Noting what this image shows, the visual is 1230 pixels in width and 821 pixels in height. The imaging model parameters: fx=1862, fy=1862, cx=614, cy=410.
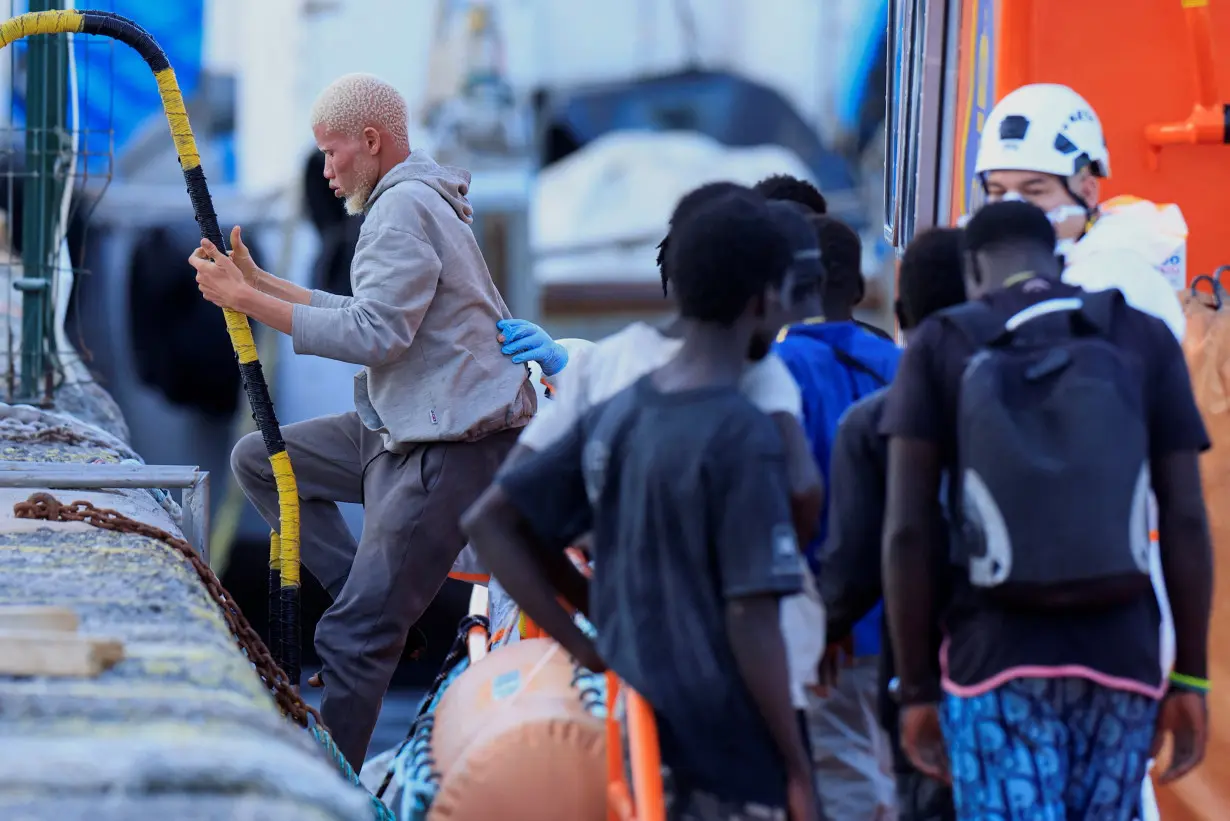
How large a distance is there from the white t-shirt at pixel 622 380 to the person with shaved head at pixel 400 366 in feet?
4.97

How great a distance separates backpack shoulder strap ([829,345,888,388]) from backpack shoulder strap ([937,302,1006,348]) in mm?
584

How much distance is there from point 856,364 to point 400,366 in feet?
5.09

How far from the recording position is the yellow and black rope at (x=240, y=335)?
5066 mm

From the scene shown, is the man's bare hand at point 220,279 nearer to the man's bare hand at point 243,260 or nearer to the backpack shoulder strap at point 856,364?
the man's bare hand at point 243,260

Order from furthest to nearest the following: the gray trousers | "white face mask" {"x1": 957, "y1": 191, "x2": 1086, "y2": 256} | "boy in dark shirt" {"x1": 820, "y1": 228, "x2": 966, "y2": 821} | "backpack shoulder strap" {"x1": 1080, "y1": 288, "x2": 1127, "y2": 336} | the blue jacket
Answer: the gray trousers, "white face mask" {"x1": 957, "y1": 191, "x2": 1086, "y2": 256}, the blue jacket, "boy in dark shirt" {"x1": 820, "y1": 228, "x2": 966, "y2": 821}, "backpack shoulder strap" {"x1": 1080, "y1": 288, "x2": 1127, "y2": 336}

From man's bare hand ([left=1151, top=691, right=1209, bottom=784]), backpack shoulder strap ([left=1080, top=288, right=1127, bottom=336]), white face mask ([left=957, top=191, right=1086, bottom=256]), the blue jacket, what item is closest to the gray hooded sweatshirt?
the blue jacket

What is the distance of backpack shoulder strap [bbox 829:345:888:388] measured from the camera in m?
3.87

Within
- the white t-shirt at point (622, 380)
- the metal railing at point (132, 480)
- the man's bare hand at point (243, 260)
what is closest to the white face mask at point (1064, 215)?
the white t-shirt at point (622, 380)

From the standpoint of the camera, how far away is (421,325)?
16.3 ft

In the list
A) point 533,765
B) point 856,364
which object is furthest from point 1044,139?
point 533,765

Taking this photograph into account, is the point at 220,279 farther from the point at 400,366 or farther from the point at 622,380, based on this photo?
the point at 622,380

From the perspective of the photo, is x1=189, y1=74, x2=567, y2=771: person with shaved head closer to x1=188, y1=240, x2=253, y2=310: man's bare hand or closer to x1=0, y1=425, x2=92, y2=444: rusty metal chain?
x1=188, y1=240, x2=253, y2=310: man's bare hand

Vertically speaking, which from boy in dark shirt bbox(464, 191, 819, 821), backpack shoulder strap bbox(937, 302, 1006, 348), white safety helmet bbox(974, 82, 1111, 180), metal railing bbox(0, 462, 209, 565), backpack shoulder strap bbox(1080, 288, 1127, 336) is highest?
white safety helmet bbox(974, 82, 1111, 180)

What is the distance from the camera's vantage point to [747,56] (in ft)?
60.4
